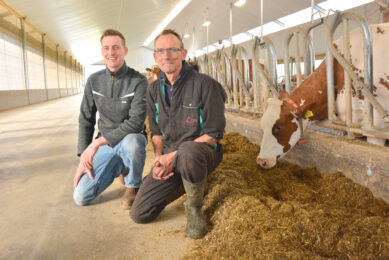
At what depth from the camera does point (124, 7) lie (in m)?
15.5

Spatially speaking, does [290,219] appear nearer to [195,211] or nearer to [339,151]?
[195,211]

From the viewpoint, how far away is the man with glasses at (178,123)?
2078 mm

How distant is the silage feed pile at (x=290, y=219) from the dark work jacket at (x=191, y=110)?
483 mm

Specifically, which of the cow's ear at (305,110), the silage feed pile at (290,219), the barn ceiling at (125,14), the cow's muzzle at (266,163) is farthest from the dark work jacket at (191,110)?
the barn ceiling at (125,14)

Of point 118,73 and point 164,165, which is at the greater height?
point 118,73

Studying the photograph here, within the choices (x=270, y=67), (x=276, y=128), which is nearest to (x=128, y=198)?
(x=276, y=128)

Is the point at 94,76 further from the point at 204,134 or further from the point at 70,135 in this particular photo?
the point at 70,135

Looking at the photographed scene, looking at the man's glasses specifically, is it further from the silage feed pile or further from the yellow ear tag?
the yellow ear tag

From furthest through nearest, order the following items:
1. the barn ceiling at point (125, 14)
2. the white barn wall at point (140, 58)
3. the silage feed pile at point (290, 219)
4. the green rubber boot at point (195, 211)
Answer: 1. the white barn wall at point (140, 58)
2. the barn ceiling at point (125, 14)
3. the green rubber boot at point (195, 211)
4. the silage feed pile at point (290, 219)

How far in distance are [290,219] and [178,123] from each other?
991 millimetres

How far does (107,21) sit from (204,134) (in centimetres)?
1727

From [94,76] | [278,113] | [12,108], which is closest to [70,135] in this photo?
[94,76]

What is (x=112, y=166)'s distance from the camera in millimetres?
2590

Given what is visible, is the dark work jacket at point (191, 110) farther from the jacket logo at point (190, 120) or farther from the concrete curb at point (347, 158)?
the concrete curb at point (347, 158)
